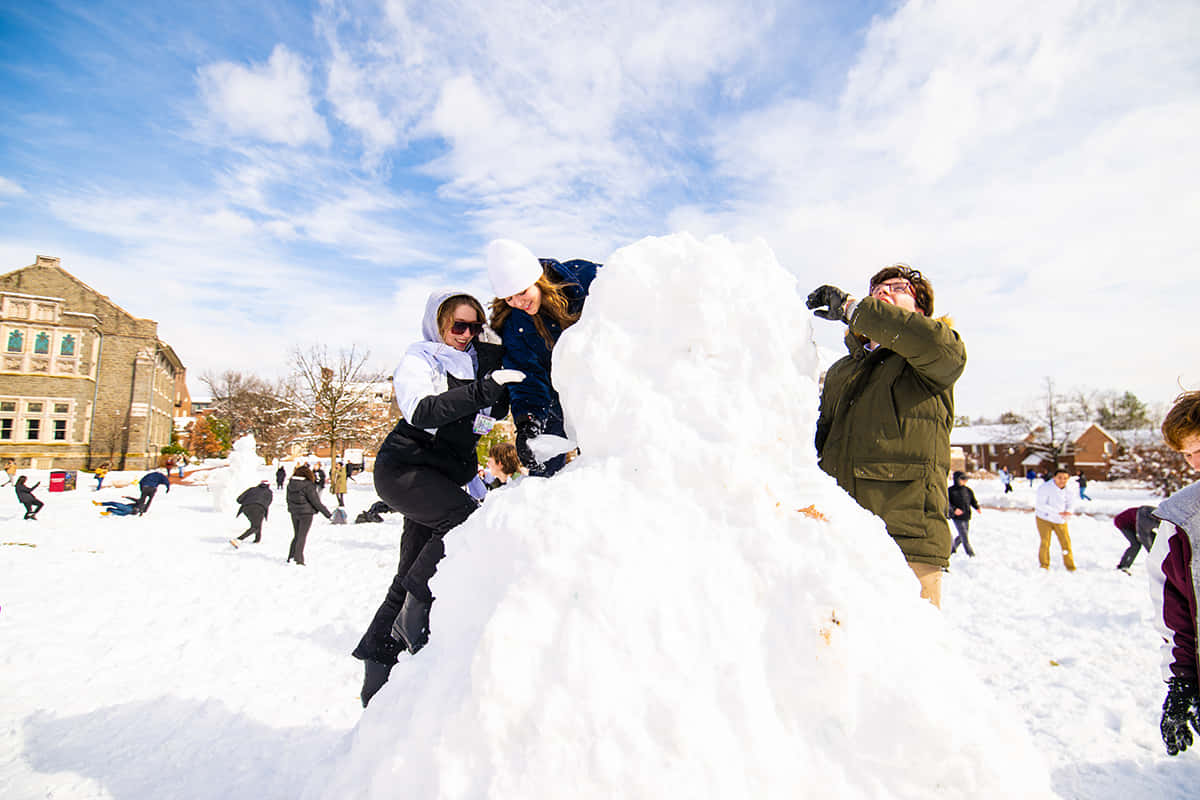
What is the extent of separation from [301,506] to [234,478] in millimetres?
9478

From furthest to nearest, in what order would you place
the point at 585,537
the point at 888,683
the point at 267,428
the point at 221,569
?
1. the point at 267,428
2. the point at 221,569
3. the point at 585,537
4. the point at 888,683

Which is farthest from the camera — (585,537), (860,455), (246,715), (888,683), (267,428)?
(267,428)

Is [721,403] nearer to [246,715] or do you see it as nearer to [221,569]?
[246,715]

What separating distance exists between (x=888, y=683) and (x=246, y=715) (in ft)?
12.9

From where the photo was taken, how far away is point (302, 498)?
9.93 metres

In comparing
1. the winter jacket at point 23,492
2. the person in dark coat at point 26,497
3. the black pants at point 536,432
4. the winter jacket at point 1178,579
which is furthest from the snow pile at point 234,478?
the winter jacket at point 1178,579

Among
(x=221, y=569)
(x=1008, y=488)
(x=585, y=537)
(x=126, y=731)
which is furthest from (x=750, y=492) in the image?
(x=1008, y=488)

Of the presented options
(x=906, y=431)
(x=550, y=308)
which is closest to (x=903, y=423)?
(x=906, y=431)

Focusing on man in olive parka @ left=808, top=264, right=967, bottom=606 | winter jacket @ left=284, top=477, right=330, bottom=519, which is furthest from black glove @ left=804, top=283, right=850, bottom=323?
winter jacket @ left=284, top=477, right=330, bottom=519

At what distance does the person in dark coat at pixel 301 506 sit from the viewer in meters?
9.62

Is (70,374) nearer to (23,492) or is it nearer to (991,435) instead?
(23,492)

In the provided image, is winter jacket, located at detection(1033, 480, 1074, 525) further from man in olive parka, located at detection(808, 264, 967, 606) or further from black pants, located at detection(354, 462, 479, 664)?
black pants, located at detection(354, 462, 479, 664)

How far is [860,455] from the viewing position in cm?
258

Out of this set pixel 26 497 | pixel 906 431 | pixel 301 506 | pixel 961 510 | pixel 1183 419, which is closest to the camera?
pixel 906 431
